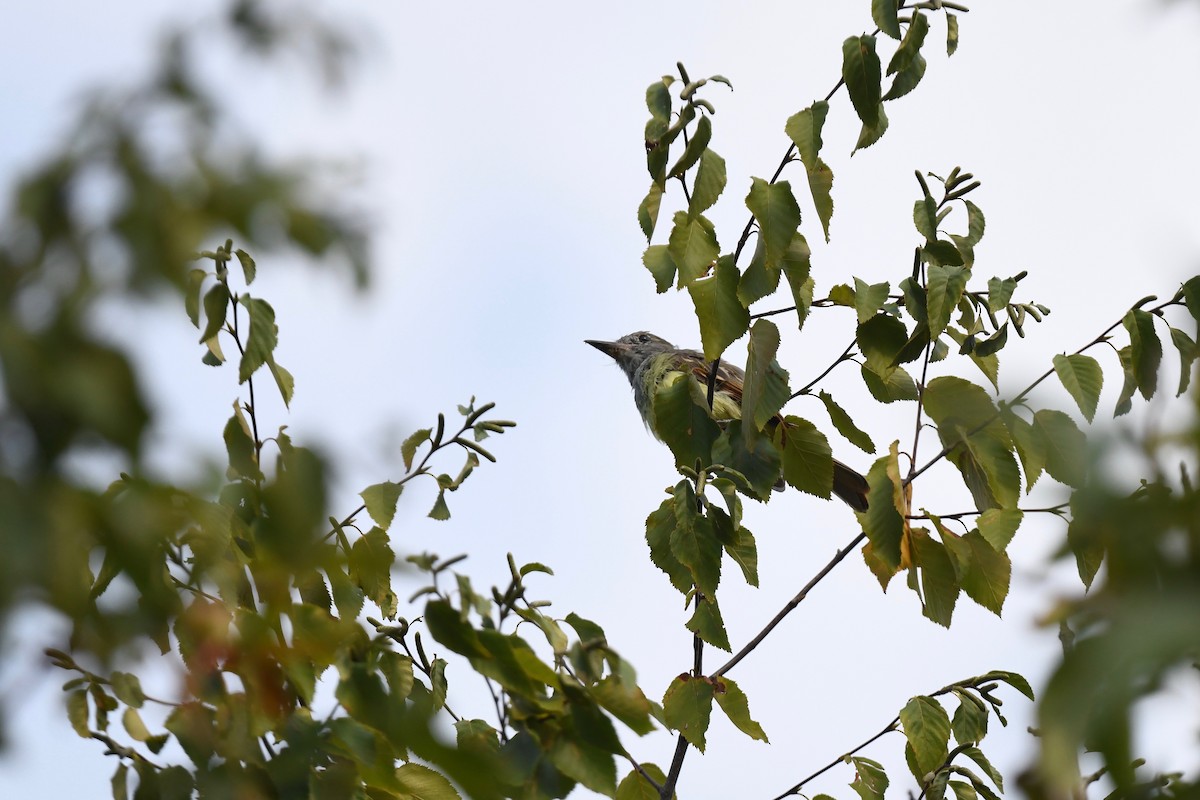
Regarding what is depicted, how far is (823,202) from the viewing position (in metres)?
3.57

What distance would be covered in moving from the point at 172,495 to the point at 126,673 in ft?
4.14

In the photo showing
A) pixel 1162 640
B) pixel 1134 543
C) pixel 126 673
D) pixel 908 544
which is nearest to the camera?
pixel 1162 640

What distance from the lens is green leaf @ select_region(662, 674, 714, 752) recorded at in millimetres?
3695

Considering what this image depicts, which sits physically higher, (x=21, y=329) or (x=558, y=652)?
(x=558, y=652)

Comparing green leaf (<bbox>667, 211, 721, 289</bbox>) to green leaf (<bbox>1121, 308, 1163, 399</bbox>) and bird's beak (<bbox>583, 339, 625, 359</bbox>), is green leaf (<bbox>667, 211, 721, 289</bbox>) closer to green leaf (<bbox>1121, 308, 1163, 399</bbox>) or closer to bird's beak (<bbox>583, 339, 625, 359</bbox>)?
green leaf (<bbox>1121, 308, 1163, 399</bbox>)

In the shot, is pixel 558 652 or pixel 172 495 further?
pixel 558 652

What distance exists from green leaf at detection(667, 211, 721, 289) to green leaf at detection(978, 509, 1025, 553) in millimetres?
1105

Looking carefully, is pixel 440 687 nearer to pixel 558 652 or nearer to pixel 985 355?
pixel 558 652

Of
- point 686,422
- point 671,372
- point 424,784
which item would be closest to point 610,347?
point 671,372

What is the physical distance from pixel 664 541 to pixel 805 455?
609 mm

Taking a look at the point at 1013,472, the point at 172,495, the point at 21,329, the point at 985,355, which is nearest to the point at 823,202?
the point at 985,355

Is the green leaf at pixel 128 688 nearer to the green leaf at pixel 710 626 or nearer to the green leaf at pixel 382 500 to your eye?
the green leaf at pixel 382 500

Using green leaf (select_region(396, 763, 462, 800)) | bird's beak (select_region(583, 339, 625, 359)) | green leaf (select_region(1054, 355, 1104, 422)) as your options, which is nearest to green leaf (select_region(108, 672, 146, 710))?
green leaf (select_region(396, 763, 462, 800))

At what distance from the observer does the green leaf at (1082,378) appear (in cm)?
345
